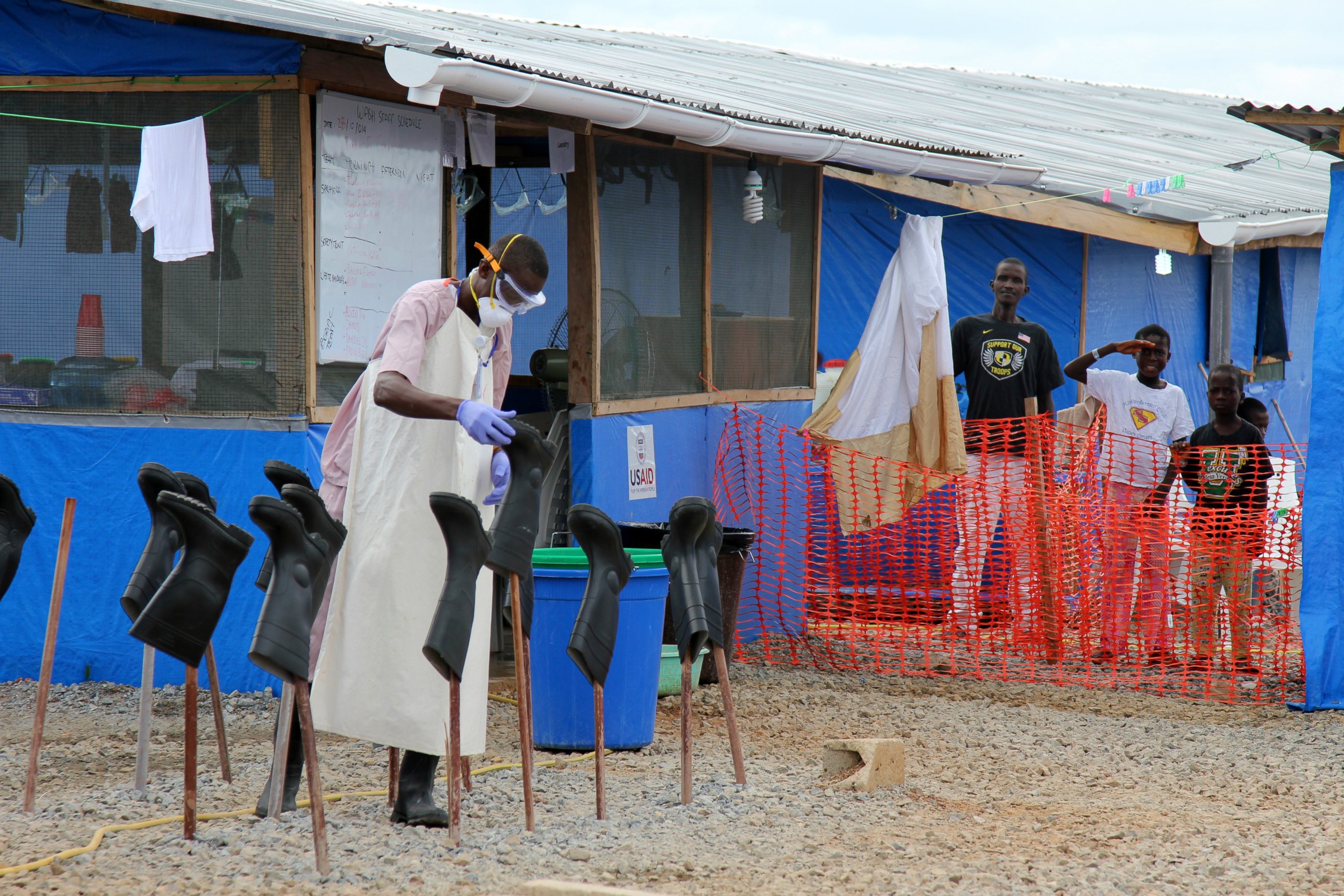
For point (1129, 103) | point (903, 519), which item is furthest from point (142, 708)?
point (1129, 103)

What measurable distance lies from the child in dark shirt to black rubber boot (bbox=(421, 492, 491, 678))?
16.6 feet

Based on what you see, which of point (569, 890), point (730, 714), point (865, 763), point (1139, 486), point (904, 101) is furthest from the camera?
point (904, 101)

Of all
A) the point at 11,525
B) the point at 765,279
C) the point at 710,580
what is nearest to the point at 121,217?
the point at 11,525

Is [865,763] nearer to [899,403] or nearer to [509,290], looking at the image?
[509,290]

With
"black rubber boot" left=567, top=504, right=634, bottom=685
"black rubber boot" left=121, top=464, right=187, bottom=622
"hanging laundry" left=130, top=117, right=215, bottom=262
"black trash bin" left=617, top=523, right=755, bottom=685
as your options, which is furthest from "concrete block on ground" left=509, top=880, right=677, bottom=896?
"hanging laundry" left=130, top=117, right=215, bottom=262

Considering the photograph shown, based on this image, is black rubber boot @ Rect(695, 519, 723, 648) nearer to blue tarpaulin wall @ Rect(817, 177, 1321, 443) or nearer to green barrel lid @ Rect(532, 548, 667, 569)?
green barrel lid @ Rect(532, 548, 667, 569)

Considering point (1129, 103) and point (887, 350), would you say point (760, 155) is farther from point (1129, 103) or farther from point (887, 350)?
point (1129, 103)

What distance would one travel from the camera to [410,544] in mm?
4500

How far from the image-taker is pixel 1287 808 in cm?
523

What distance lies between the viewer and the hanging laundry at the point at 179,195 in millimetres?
6129

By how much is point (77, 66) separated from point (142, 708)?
126 inches

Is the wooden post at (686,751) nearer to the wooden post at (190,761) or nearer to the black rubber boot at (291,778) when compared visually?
the black rubber boot at (291,778)

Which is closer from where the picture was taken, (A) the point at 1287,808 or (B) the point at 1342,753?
(A) the point at 1287,808

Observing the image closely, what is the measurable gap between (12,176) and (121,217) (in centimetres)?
66
